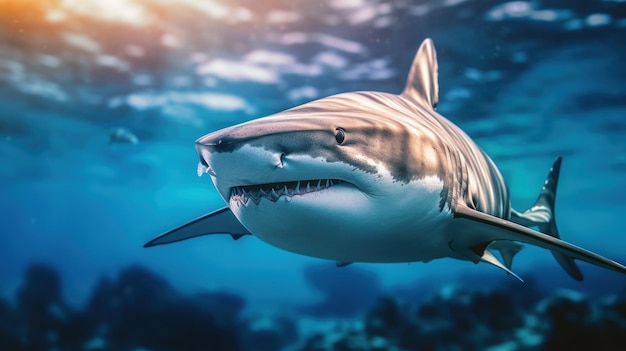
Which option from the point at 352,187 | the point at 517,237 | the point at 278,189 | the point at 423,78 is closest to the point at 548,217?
the point at 423,78

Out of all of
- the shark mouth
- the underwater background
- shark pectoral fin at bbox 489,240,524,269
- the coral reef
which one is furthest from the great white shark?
the coral reef

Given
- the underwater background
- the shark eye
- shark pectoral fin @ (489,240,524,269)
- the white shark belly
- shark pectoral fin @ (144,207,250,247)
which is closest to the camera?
the shark eye

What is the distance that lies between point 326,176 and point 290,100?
43.4 feet

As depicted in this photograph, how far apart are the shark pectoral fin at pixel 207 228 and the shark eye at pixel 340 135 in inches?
88.0

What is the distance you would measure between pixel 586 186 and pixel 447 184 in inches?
1014

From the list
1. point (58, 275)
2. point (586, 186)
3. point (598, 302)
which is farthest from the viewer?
point (586, 186)

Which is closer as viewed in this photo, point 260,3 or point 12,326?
point 260,3

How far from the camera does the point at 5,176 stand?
1017 inches

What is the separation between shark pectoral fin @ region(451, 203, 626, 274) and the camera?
92.1 inches

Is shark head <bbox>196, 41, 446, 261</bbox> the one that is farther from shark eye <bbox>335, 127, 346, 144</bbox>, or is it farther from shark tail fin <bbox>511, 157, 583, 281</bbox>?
shark tail fin <bbox>511, 157, 583, 281</bbox>

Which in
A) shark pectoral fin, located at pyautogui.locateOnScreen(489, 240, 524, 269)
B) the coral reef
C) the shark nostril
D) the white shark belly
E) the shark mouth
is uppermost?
the shark nostril

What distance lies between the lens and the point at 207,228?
177 inches

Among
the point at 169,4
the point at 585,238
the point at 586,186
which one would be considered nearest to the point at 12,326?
the point at 169,4

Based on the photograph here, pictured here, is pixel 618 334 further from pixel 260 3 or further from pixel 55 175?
pixel 55 175
